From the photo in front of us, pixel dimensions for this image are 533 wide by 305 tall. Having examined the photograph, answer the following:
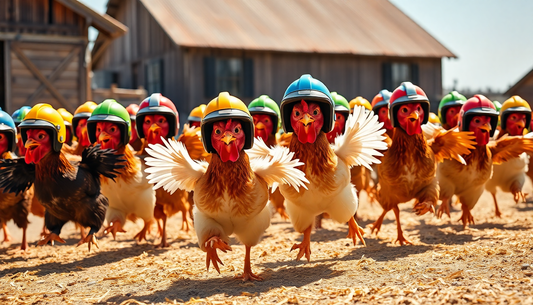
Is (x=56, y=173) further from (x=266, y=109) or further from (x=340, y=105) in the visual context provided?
(x=340, y=105)

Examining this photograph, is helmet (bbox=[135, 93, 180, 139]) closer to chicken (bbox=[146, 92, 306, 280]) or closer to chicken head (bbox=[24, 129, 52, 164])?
chicken head (bbox=[24, 129, 52, 164])

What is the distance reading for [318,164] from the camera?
498 cm

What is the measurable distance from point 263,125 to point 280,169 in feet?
7.80

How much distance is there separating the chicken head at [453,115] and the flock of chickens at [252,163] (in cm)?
1

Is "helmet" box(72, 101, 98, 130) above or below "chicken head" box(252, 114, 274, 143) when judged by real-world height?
above

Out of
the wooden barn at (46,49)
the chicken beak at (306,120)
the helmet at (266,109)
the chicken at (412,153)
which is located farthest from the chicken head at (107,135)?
the wooden barn at (46,49)

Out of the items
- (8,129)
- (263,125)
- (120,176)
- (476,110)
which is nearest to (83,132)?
(8,129)

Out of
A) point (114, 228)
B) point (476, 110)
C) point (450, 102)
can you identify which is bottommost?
point (114, 228)

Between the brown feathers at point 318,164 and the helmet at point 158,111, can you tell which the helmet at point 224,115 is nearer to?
the brown feathers at point 318,164

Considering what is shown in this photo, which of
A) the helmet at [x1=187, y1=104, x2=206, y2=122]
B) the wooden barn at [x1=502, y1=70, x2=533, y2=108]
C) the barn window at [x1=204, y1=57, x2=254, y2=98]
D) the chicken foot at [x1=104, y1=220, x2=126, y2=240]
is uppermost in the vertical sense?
the barn window at [x1=204, y1=57, x2=254, y2=98]

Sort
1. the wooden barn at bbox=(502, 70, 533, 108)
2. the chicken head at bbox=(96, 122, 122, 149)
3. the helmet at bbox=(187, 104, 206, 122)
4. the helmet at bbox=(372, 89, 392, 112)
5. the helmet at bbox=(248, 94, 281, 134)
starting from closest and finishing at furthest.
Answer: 1. the chicken head at bbox=(96, 122, 122, 149)
2. the helmet at bbox=(248, 94, 281, 134)
3. the helmet at bbox=(372, 89, 392, 112)
4. the helmet at bbox=(187, 104, 206, 122)
5. the wooden barn at bbox=(502, 70, 533, 108)

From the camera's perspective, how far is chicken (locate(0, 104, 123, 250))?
221 inches

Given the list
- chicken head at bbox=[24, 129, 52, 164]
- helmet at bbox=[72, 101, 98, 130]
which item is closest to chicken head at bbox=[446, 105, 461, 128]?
helmet at bbox=[72, 101, 98, 130]

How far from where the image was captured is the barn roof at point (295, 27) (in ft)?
58.0
